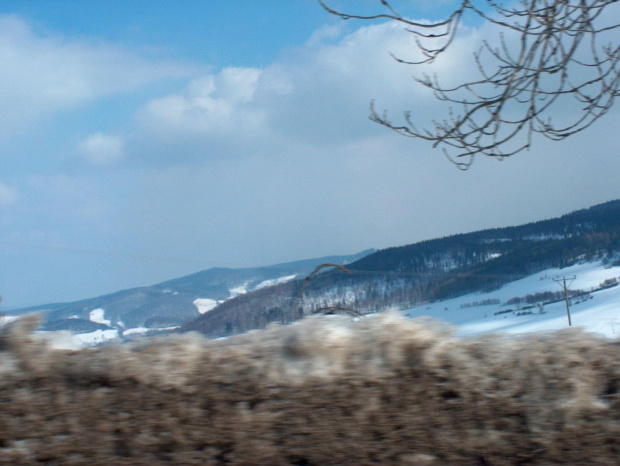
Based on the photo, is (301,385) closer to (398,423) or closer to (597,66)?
(398,423)

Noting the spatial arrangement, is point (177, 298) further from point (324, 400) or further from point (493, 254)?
point (324, 400)

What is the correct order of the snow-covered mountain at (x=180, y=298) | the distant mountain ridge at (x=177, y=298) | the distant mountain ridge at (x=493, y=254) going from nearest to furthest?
the snow-covered mountain at (x=180, y=298) < the distant mountain ridge at (x=177, y=298) < the distant mountain ridge at (x=493, y=254)

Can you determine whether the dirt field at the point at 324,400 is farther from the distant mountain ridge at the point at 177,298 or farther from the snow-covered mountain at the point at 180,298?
the distant mountain ridge at the point at 177,298

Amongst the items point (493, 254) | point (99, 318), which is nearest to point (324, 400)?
point (99, 318)

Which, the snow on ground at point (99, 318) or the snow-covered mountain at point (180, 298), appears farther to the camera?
the snow-covered mountain at point (180, 298)

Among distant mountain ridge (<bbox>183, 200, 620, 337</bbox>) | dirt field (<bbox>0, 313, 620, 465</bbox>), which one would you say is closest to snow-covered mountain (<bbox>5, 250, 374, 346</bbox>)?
distant mountain ridge (<bbox>183, 200, 620, 337</bbox>)

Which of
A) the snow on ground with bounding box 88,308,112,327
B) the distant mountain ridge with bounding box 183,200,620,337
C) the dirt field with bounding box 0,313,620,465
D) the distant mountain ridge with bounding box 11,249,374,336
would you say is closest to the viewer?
the dirt field with bounding box 0,313,620,465

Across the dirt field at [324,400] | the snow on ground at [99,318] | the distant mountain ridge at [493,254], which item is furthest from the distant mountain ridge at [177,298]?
the dirt field at [324,400]

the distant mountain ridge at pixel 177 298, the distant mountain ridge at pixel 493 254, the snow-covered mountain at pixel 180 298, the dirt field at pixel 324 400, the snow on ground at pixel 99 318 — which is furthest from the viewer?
the distant mountain ridge at pixel 493 254

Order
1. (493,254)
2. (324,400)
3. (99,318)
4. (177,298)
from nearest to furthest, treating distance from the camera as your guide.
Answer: (324,400), (99,318), (177,298), (493,254)

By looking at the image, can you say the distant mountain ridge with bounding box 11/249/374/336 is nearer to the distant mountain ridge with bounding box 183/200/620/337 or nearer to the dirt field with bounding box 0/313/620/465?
the distant mountain ridge with bounding box 183/200/620/337

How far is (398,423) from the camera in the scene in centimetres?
269

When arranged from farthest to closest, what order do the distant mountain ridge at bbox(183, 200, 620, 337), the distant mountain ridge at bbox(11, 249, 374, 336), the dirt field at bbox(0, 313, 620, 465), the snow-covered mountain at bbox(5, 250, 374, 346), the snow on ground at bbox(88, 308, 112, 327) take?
the distant mountain ridge at bbox(183, 200, 620, 337) < the distant mountain ridge at bbox(11, 249, 374, 336) < the snow-covered mountain at bbox(5, 250, 374, 346) < the snow on ground at bbox(88, 308, 112, 327) < the dirt field at bbox(0, 313, 620, 465)

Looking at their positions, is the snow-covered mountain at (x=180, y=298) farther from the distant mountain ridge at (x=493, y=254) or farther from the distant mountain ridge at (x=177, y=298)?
the distant mountain ridge at (x=493, y=254)
